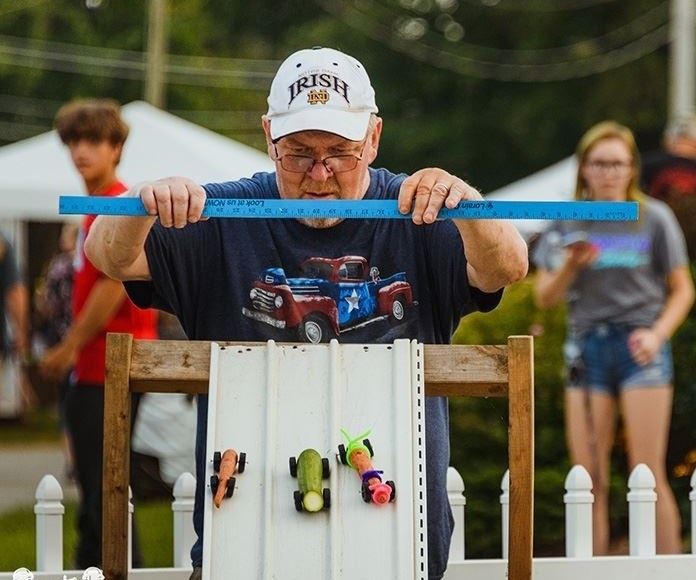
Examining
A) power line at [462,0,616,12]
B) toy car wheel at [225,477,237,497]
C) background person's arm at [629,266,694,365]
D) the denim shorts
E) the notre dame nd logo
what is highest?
power line at [462,0,616,12]

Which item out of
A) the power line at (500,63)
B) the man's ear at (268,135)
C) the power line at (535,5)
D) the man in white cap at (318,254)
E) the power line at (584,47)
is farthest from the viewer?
the power line at (535,5)

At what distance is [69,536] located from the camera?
866 cm

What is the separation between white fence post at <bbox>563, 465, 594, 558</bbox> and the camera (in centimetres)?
492

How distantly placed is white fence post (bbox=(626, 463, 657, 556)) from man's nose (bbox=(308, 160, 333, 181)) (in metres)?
1.92

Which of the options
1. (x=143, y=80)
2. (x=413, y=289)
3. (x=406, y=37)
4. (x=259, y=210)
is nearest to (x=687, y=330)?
(x=413, y=289)

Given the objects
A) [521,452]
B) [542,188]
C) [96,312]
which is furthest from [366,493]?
[542,188]

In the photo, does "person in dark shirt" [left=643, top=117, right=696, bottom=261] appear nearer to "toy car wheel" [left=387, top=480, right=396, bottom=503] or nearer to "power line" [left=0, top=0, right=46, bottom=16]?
"toy car wheel" [left=387, top=480, right=396, bottom=503]

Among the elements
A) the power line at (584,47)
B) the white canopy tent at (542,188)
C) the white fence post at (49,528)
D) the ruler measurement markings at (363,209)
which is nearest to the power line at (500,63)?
the power line at (584,47)

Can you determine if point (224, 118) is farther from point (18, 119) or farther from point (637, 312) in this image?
point (637, 312)

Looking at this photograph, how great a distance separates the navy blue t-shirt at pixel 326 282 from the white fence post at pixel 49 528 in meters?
1.14

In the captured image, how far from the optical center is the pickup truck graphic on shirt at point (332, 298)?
3652 mm

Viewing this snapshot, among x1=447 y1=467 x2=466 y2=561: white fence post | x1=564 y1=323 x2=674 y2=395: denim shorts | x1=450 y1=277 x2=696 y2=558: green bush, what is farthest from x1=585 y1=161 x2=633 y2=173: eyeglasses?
x1=447 y1=467 x2=466 y2=561: white fence post

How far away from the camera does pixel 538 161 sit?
29703 millimetres

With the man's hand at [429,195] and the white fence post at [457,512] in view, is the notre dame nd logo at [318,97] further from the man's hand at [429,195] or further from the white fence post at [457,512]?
the white fence post at [457,512]
